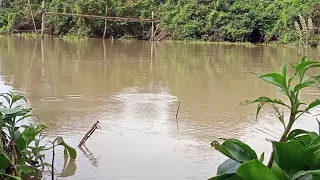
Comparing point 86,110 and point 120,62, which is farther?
point 120,62

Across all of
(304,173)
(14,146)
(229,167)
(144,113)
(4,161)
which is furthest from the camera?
(144,113)

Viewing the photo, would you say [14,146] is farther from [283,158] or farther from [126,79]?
[126,79]

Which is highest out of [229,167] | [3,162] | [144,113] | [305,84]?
[305,84]

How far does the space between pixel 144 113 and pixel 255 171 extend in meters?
4.07

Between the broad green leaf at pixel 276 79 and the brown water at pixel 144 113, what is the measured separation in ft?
6.29

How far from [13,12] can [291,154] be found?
25224 millimetres

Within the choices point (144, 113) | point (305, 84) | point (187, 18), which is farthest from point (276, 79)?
point (187, 18)

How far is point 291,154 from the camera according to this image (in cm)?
102

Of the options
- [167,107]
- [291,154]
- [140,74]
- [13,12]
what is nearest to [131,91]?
[167,107]

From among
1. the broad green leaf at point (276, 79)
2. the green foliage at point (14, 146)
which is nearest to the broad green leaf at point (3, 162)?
the green foliage at point (14, 146)

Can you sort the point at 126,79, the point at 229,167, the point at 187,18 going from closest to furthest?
the point at 229,167, the point at 126,79, the point at 187,18

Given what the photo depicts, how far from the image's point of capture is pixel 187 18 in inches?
869

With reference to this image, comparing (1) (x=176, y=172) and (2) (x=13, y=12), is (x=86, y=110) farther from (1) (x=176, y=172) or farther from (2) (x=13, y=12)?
(2) (x=13, y=12)

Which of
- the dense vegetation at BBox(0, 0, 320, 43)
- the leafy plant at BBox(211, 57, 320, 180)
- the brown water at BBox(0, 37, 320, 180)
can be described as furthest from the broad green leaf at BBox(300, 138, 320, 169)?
the dense vegetation at BBox(0, 0, 320, 43)
